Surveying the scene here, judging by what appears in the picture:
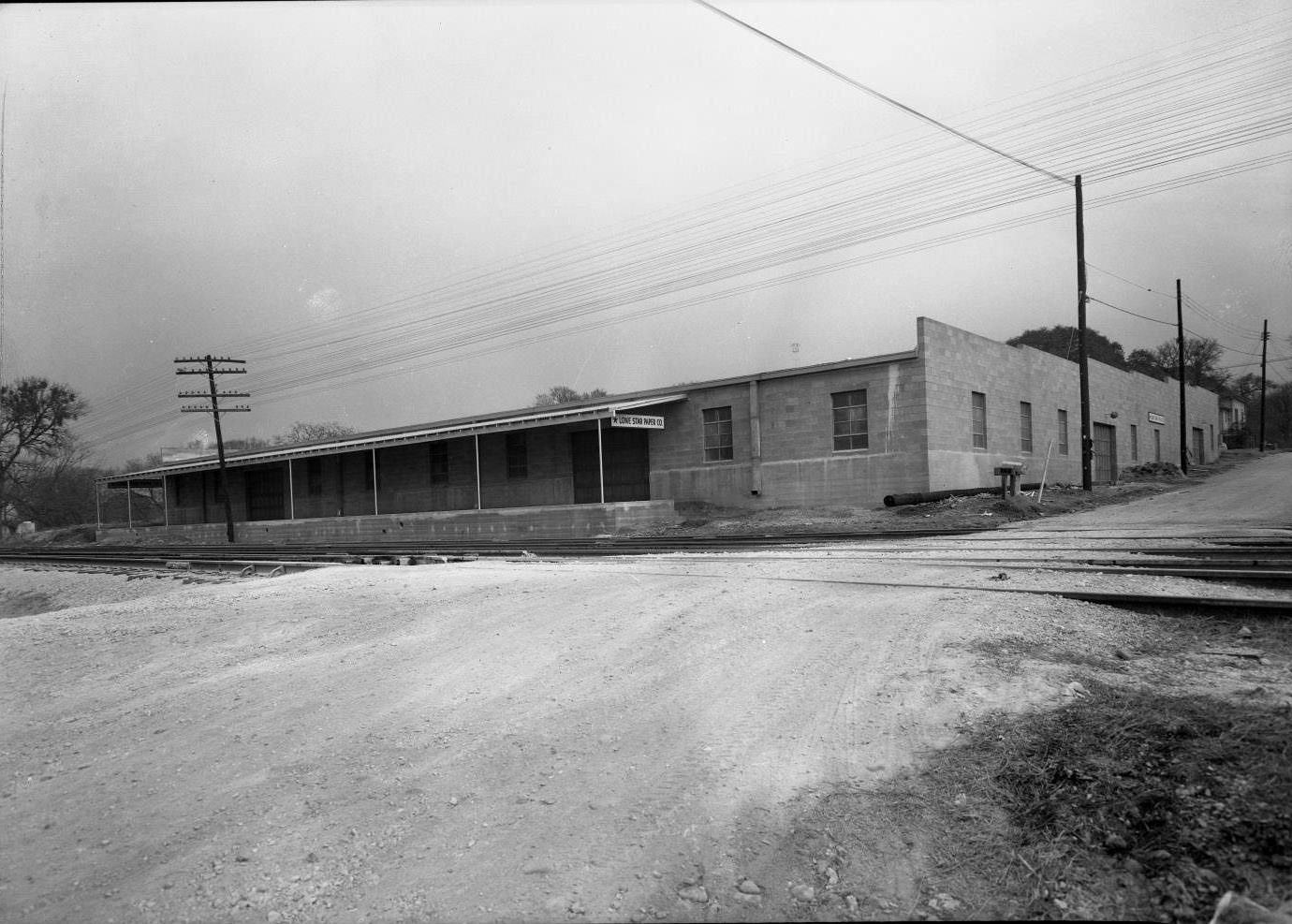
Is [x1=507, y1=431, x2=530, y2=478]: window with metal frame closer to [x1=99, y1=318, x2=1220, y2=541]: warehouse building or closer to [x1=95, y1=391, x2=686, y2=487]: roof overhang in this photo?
[x1=99, y1=318, x2=1220, y2=541]: warehouse building

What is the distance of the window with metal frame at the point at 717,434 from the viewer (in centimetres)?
2675

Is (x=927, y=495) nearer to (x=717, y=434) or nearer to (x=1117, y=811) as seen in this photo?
(x=717, y=434)

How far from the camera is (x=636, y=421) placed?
84.6ft

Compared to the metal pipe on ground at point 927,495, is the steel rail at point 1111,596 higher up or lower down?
higher up

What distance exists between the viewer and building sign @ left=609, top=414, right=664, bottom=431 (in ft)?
82.4

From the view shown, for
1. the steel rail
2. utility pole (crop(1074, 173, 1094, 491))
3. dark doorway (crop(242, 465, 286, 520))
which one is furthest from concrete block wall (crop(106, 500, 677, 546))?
the steel rail

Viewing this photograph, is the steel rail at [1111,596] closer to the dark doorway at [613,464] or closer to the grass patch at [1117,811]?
the grass patch at [1117,811]

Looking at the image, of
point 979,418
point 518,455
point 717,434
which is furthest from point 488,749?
point 518,455

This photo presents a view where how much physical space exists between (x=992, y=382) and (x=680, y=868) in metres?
26.7

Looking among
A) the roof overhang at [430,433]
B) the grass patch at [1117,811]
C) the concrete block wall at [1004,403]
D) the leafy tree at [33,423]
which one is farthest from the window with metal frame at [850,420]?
the leafy tree at [33,423]

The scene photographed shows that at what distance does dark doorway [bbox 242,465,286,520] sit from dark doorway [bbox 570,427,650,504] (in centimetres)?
2112

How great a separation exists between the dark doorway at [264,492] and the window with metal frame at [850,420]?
31345mm

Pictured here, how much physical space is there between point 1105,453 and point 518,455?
2725 centimetres

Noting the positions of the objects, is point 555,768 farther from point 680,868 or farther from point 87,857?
point 87,857
